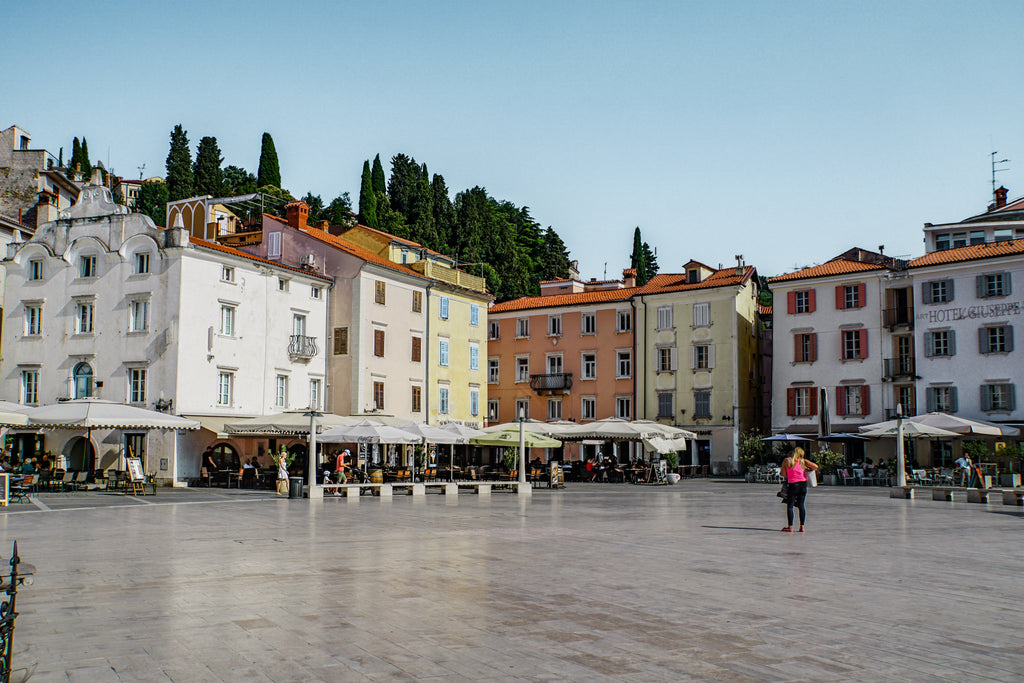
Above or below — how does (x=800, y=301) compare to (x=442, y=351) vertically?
above

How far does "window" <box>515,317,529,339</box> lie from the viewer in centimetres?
6525

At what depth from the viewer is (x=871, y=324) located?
5375cm

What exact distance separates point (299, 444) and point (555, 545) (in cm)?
3178

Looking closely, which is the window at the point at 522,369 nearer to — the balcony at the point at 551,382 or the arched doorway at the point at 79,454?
the balcony at the point at 551,382

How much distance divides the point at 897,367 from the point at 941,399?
3.07m

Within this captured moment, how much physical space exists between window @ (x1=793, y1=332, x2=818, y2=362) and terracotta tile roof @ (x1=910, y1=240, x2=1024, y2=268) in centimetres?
711

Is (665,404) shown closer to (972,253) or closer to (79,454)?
(972,253)

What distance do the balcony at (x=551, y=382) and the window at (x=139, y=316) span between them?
29520mm

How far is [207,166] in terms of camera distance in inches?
4476

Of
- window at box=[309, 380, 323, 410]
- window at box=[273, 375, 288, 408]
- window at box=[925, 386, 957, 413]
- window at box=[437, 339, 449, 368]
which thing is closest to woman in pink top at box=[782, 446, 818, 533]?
window at box=[273, 375, 288, 408]

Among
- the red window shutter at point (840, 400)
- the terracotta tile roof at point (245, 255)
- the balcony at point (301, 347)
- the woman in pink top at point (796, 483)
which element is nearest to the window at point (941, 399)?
the red window shutter at point (840, 400)

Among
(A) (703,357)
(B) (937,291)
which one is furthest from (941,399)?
(A) (703,357)

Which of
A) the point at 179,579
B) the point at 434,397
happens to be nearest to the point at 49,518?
the point at 179,579

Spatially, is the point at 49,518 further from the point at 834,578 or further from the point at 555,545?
the point at 834,578
